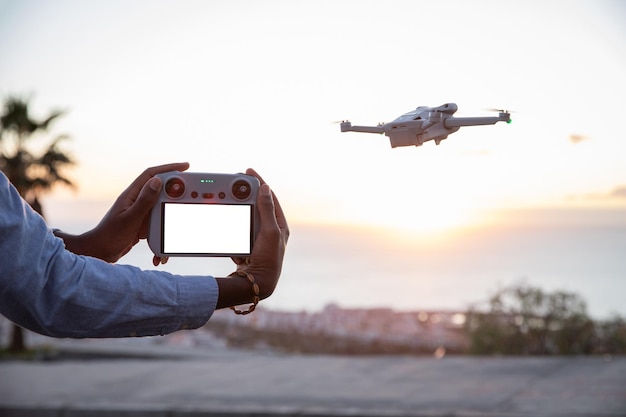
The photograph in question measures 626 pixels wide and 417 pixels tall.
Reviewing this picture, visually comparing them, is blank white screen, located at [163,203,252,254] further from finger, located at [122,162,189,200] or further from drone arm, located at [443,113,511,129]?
drone arm, located at [443,113,511,129]

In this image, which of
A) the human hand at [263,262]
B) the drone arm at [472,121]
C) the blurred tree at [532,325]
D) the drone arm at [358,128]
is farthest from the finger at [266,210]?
the blurred tree at [532,325]

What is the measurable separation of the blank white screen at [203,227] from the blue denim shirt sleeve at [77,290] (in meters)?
0.21

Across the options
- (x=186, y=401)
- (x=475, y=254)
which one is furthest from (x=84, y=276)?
(x=475, y=254)

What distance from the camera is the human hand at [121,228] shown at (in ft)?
5.45

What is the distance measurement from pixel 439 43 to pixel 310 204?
0.86 metres

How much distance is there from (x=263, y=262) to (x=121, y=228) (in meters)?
0.36

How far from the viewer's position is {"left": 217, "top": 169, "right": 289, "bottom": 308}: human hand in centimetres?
141

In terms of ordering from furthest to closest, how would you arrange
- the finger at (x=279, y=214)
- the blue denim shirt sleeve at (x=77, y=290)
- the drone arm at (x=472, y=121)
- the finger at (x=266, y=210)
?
1. the finger at (x=279, y=214)
2. the finger at (x=266, y=210)
3. the drone arm at (x=472, y=121)
4. the blue denim shirt sleeve at (x=77, y=290)

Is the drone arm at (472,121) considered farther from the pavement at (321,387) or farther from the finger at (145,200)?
the pavement at (321,387)

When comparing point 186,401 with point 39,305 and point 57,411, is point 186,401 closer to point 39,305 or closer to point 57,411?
point 57,411

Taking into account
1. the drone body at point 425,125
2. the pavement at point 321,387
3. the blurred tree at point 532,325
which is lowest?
the pavement at point 321,387

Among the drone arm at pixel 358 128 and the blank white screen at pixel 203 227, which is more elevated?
the drone arm at pixel 358 128

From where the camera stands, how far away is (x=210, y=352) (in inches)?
558

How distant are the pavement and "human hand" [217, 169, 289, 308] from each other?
703 cm
